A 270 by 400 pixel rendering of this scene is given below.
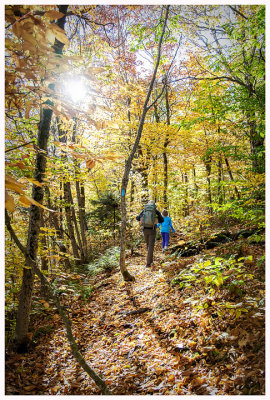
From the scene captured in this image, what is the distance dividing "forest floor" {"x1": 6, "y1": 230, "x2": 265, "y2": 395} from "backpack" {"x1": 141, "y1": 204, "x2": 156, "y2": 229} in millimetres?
2317

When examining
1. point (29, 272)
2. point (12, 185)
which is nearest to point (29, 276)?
point (29, 272)

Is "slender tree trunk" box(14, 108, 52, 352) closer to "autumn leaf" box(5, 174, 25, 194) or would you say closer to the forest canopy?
the forest canopy

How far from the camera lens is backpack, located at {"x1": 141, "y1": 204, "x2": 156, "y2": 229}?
21.5 feet

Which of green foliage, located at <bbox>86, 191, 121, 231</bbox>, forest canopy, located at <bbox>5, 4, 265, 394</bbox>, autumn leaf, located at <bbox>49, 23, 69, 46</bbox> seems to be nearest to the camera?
autumn leaf, located at <bbox>49, 23, 69, 46</bbox>

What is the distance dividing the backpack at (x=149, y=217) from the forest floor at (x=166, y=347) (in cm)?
232

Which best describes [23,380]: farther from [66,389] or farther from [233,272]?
[233,272]

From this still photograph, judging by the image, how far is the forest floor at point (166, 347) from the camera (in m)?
2.11

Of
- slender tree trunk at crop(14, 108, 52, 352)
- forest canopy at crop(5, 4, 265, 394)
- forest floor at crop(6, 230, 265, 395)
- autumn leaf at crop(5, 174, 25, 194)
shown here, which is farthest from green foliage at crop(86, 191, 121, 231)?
autumn leaf at crop(5, 174, 25, 194)

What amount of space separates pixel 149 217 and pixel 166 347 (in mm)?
4069

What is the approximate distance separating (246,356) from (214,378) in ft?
1.35

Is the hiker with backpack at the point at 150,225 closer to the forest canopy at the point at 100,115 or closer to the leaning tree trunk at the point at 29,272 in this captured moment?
the forest canopy at the point at 100,115

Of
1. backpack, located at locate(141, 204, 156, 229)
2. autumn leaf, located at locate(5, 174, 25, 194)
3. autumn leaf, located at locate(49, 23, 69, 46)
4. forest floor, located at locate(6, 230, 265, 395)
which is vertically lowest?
forest floor, located at locate(6, 230, 265, 395)

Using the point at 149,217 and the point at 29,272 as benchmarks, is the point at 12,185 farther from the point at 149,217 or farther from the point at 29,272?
the point at 149,217

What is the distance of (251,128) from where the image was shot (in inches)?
246
